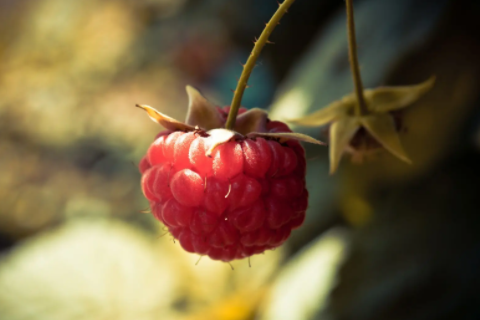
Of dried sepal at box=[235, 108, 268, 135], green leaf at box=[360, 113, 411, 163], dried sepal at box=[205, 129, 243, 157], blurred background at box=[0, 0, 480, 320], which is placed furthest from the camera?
blurred background at box=[0, 0, 480, 320]

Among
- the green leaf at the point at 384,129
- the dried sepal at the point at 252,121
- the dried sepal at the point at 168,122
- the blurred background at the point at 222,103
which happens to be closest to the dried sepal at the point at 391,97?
the green leaf at the point at 384,129

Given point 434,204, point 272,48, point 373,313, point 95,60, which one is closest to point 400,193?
point 434,204

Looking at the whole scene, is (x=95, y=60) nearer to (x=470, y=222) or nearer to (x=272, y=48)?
(x=272, y=48)

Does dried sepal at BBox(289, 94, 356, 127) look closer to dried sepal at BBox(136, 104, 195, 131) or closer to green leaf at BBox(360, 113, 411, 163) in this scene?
green leaf at BBox(360, 113, 411, 163)

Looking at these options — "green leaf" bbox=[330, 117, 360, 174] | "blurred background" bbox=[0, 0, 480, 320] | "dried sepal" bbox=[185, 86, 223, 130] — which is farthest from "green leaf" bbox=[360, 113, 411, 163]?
"dried sepal" bbox=[185, 86, 223, 130]

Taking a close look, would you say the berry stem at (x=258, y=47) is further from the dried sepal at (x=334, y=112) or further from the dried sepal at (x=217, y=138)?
the dried sepal at (x=334, y=112)
